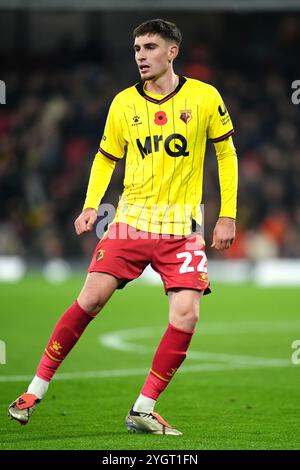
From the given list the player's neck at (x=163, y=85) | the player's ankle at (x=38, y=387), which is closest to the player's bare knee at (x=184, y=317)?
the player's ankle at (x=38, y=387)

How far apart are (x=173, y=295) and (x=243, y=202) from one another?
54.3ft

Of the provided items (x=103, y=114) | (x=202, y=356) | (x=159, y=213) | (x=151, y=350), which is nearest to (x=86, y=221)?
(x=159, y=213)

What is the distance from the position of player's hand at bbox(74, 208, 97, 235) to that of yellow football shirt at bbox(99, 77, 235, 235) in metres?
0.21

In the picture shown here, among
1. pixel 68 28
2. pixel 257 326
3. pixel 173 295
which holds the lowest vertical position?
pixel 257 326

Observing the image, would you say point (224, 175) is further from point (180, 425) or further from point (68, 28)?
point (68, 28)

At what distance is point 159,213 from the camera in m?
6.65

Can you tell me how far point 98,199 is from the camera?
676 centimetres

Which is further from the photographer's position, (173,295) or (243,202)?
(243,202)

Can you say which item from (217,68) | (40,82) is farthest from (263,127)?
(40,82)

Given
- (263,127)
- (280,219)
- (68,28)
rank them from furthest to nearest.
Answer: (68,28)
(263,127)
(280,219)

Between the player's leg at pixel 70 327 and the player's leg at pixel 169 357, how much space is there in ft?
1.28

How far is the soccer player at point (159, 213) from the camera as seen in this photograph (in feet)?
21.5

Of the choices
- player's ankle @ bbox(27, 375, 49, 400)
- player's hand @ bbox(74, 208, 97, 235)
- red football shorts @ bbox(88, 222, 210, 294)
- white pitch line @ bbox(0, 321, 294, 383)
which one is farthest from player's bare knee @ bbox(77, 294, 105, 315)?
Answer: white pitch line @ bbox(0, 321, 294, 383)

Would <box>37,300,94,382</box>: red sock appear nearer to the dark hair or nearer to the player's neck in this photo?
the player's neck
